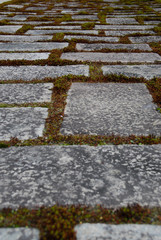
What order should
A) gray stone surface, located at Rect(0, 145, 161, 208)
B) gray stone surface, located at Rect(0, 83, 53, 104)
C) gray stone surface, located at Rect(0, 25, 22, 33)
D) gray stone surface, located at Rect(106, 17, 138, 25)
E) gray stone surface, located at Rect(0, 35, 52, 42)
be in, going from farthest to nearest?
gray stone surface, located at Rect(106, 17, 138, 25) < gray stone surface, located at Rect(0, 25, 22, 33) < gray stone surface, located at Rect(0, 35, 52, 42) < gray stone surface, located at Rect(0, 83, 53, 104) < gray stone surface, located at Rect(0, 145, 161, 208)

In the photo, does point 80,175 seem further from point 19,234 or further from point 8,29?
point 8,29

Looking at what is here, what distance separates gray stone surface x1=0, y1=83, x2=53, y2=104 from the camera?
7.89ft

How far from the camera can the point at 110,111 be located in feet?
7.13

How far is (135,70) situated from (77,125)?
1.66 m

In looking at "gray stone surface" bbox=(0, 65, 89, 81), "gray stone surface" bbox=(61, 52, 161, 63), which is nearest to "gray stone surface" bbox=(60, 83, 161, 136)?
"gray stone surface" bbox=(0, 65, 89, 81)

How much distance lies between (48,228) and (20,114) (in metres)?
1.27

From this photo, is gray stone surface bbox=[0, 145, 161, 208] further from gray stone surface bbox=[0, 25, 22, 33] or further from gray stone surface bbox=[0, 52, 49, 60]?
gray stone surface bbox=[0, 25, 22, 33]

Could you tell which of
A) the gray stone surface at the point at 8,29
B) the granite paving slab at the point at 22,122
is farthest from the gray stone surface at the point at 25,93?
the gray stone surface at the point at 8,29

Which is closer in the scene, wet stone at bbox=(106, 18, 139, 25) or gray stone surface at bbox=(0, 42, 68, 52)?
gray stone surface at bbox=(0, 42, 68, 52)

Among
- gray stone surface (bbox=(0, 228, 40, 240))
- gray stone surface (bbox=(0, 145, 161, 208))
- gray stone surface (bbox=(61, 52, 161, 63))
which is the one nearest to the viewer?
gray stone surface (bbox=(0, 228, 40, 240))

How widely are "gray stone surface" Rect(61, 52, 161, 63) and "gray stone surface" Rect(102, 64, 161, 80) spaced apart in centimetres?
28

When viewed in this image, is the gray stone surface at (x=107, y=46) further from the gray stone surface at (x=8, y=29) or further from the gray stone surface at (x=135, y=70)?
the gray stone surface at (x=8, y=29)

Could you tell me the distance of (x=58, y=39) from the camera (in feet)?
15.5

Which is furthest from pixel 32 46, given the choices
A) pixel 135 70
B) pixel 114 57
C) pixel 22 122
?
pixel 22 122
